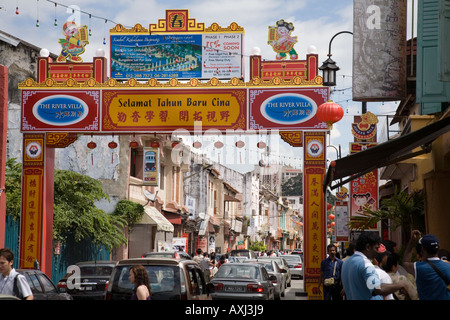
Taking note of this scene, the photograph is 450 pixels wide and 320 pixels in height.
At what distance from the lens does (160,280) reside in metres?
11.9

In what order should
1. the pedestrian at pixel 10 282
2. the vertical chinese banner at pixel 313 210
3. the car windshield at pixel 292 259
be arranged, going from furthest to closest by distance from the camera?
the car windshield at pixel 292 259, the vertical chinese banner at pixel 313 210, the pedestrian at pixel 10 282

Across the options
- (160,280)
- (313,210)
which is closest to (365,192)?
(313,210)

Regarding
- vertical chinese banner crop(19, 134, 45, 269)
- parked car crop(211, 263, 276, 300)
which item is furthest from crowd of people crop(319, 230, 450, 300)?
vertical chinese banner crop(19, 134, 45, 269)

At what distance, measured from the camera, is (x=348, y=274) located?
813 centimetres

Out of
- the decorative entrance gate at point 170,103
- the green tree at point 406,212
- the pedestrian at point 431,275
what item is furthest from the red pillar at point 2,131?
the pedestrian at point 431,275

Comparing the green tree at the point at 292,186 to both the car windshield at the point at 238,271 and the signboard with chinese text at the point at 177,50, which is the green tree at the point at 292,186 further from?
the car windshield at the point at 238,271

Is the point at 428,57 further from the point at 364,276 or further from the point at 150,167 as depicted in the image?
the point at 150,167

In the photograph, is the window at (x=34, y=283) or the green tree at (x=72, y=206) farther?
the green tree at (x=72, y=206)

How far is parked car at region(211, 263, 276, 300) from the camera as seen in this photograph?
19.1 metres

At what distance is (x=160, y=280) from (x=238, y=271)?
8807 mm

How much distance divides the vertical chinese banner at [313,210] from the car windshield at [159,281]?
10.8 meters

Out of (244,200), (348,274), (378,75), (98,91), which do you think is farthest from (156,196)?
(244,200)

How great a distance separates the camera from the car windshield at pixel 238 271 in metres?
20.2
